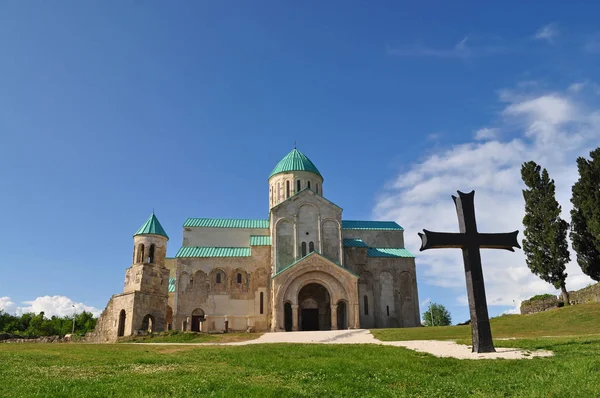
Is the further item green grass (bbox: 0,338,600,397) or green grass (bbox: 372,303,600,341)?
green grass (bbox: 372,303,600,341)

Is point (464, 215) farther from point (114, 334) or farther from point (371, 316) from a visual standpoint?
point (114, 334)

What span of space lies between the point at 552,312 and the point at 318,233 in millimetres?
17859

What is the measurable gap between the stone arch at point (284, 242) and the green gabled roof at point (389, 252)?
24.3 feet

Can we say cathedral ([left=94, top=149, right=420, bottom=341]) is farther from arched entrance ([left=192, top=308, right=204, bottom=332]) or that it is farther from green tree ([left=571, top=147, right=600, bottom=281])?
green tree ([left=571, top=147, right=600, bottom=281])

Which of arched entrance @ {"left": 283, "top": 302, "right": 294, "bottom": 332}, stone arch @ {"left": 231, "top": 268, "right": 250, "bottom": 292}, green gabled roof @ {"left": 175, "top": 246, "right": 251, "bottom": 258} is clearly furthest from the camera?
green gabled roof @ {"left": 175, "top": 246, "right": 251, "bottom": 258}

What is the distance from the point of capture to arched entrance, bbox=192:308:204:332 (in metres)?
37.1

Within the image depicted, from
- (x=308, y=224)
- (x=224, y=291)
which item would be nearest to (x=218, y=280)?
(x=224, y=291)

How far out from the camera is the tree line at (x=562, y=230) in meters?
34.4

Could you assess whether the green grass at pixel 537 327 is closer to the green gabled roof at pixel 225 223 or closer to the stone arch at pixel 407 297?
the stone arch at pixel 407 297

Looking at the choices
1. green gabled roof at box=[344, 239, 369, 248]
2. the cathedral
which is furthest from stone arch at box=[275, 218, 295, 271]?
green gabled roof at box=[344, 239, 369, 248]

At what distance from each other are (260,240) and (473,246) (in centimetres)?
2591

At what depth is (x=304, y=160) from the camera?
44.0 meters

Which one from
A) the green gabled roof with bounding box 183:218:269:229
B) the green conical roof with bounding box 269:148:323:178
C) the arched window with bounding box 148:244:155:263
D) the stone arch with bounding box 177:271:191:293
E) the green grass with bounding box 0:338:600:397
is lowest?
the green grass with bounding box 0:338:600:397

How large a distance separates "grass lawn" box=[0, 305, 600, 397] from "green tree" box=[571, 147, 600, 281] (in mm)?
22653
